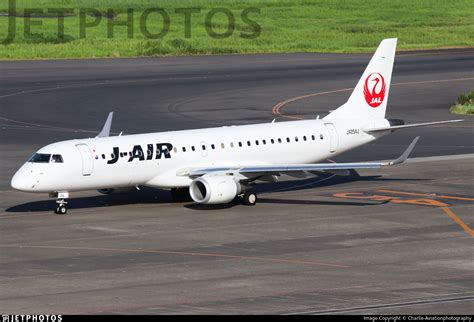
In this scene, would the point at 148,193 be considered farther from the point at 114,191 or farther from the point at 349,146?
the point at 349,146

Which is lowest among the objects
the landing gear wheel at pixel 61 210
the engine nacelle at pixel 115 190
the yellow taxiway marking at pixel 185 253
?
the yellow taxiway marking at pixel 185 253

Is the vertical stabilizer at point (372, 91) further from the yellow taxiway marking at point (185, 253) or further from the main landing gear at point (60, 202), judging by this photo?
the yellow taxiway marking at point (185, 253)

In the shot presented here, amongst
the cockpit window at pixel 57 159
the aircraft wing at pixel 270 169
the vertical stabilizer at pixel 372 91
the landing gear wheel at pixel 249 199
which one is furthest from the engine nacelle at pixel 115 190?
the vertical stabilizer at pixel 372 91

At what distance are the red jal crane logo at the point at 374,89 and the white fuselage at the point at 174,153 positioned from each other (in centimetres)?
186

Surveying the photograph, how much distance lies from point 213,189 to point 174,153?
3.04 metres

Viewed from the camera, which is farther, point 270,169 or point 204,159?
point 204,159

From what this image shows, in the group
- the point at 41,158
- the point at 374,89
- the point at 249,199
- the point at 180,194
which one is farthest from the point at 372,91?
the point at 41,158

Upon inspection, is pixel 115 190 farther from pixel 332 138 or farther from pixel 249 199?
pixel 332 138

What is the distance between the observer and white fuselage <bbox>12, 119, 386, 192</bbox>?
5453 centimetres

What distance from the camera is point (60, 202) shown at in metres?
55.8

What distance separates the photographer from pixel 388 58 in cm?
6550

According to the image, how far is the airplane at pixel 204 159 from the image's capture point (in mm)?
54688

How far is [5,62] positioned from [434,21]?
73147 mm

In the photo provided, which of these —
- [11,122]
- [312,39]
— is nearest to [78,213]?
[11,122]
